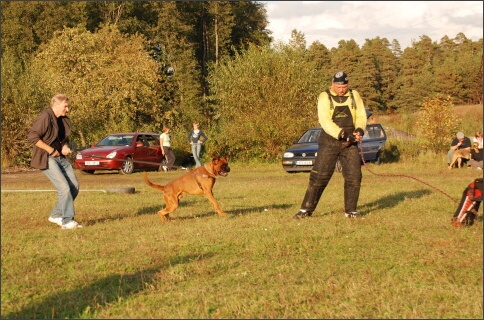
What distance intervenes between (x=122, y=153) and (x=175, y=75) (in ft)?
94.8

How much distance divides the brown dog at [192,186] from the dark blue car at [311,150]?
470 inches

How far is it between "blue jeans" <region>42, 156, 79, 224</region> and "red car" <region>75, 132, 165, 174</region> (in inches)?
513

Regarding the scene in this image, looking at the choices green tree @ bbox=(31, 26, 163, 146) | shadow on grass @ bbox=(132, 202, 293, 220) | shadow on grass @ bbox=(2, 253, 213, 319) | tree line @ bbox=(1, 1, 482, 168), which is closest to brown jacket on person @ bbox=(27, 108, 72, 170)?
shadow on grass @ bbox=(132, 202, 293, 220)

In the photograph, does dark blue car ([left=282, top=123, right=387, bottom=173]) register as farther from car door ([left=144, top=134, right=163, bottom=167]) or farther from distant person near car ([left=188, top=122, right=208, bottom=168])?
car door ([left=144, top=134, right=163, bottom=167])

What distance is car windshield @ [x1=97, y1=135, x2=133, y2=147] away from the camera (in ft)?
82.1

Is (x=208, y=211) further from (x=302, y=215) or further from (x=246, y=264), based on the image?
(x=246, y=264)

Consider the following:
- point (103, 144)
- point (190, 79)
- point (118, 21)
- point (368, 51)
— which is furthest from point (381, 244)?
point (368, 51)

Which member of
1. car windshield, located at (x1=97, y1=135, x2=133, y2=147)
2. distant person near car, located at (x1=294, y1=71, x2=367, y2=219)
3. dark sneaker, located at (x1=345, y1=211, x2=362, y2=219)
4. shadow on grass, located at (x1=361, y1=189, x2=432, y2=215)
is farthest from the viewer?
car windshield, located at (x1=97, y1=135, x2=133, y2=147)

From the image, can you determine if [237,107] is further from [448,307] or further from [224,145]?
[448,307]

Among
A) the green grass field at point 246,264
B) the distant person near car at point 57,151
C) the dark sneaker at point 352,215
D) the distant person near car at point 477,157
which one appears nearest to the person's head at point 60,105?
the distant person near car at point 57,151

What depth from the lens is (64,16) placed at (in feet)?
171

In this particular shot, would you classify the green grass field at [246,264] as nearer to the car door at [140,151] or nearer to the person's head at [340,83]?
the person's head at [340,83]

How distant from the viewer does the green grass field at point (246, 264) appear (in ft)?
16.1

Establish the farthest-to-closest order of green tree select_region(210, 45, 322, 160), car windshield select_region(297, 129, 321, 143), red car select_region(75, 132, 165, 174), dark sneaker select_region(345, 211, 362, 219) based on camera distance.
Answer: green tree select_region(210, 45, 322, 160)
car windshield select_region(297, 129, 321, 143)
red car select_region(75, 132, 165, 174)
dark sneaker select_region(345, 211, 362, 219)
